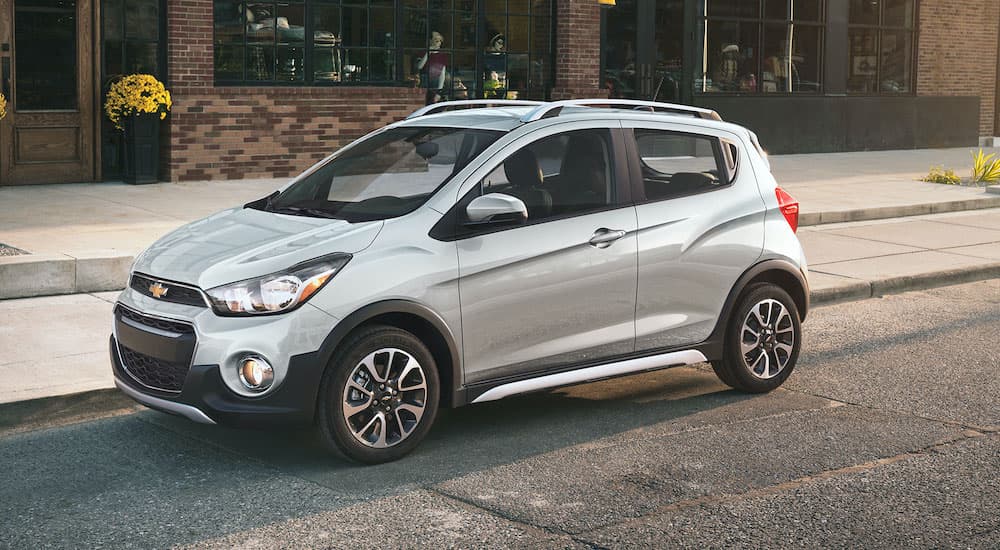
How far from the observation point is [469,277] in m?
6.35

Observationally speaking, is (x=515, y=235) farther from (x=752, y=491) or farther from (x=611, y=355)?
(x=752, y=491)

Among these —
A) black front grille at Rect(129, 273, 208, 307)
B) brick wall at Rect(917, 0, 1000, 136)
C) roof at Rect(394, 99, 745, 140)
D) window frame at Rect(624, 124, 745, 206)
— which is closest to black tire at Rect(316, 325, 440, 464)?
black front grille at Rect(129, 273, 208, 307)

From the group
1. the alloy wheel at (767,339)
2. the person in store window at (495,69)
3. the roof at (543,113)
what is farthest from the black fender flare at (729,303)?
the person in store window at (495,69)

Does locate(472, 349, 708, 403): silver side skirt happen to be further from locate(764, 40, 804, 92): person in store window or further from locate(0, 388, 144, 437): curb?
locate(764, 40, 804, 92): person in store window

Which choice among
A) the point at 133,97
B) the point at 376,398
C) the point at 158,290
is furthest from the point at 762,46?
the point at 158,290

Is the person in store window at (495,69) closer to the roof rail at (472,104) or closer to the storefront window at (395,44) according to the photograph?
the storefront window at (395,44)

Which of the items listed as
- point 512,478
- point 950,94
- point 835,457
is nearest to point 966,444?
point 835,457

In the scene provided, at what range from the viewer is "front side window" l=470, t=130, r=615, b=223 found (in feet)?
Result: 22.1

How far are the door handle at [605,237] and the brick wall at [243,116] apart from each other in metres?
11.4

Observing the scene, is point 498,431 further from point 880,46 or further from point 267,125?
point 880,46

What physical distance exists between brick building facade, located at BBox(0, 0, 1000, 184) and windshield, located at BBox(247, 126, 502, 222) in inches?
398

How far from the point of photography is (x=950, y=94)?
29.8m

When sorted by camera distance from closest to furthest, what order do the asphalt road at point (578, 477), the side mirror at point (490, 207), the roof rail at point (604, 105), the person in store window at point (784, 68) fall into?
the asphalt road at point (578, 477)
the side mirror at point (490, 207)
the roof rail at point (604, 105)
the person in store window at point (784, 68)

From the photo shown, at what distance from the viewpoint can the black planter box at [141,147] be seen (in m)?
16.7
